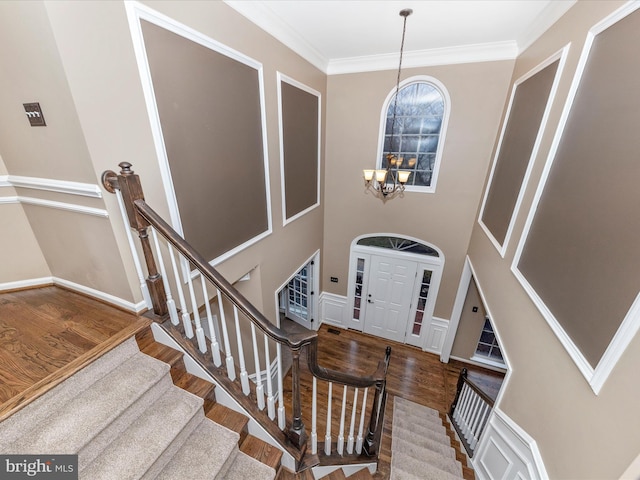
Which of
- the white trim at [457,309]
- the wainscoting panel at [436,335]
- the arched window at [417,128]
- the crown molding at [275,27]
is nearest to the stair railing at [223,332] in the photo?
the crown molding at [275,27]

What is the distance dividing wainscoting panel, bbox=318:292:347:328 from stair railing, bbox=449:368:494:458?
8.12 ft

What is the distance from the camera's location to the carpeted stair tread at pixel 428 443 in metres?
2.90

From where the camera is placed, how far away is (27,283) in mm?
2068

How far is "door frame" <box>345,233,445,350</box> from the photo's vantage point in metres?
4.54

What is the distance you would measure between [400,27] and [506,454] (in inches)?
171

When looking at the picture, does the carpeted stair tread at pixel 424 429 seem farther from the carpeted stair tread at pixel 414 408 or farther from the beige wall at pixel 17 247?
the beige wall at pixel 17 247

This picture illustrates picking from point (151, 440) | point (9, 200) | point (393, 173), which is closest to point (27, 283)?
point (9, 200)

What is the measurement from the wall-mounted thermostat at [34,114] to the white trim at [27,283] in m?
1.29

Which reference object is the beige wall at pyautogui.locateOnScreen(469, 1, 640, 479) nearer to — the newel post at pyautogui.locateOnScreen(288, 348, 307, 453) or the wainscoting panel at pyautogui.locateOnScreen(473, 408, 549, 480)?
the wainscoting panel at pyautogui.locateOnScreen(473, 408, 549, 480)

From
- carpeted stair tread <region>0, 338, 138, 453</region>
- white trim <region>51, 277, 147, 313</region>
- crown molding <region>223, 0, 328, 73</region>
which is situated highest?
crown molding <region>223, 0, 328, 73</region>

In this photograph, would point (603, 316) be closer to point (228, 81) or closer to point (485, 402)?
point (485, 402)

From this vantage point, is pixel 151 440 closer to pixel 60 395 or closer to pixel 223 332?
pixel 60 395

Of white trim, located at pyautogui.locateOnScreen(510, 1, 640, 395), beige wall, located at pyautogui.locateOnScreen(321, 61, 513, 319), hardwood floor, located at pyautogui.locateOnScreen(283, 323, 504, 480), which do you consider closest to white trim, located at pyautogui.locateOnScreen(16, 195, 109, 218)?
white trim, located at pyautogui.locateOnScreen(510, 1, 640, 395)

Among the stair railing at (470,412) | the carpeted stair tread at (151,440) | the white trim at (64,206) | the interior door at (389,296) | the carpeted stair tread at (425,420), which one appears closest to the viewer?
the carpeted stair tread at (151,440)
